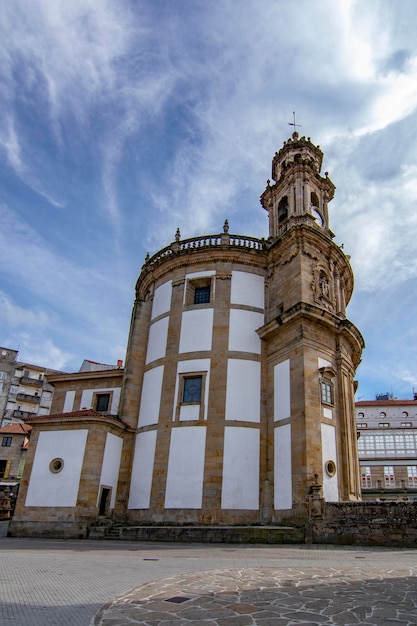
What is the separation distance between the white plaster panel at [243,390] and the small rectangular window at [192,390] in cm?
155

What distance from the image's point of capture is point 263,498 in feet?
64.6

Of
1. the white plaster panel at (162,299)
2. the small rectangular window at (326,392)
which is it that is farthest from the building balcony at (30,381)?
the small rectangular window at (326,392)

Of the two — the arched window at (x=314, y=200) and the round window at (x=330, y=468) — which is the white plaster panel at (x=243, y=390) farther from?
the arched window at (x=314, y=200)

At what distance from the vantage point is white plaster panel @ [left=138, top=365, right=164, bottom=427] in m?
23.3

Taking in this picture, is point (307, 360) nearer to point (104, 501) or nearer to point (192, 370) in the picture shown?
point (192, 370)

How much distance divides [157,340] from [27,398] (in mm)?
42331

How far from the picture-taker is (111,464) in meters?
22.0

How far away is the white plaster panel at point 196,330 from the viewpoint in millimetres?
23312

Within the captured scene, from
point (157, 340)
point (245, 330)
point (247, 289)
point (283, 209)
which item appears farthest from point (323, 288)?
point (157, 340)

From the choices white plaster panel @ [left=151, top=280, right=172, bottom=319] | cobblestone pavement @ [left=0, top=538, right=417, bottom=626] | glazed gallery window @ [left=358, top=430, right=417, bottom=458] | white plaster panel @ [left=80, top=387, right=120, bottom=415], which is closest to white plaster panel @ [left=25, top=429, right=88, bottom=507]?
white plaster panel @ [left=80, top=387, right=120, bottom=415]

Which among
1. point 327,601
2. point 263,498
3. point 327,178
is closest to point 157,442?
point 263,498

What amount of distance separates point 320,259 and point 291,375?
283 inches

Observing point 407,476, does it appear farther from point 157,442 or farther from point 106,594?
point 106,594

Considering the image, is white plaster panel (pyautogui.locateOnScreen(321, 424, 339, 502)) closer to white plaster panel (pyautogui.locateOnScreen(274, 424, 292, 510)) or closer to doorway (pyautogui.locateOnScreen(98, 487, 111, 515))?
white plaster panel (pyautogui.locateOnScreen(274, 424, 292, 510))
